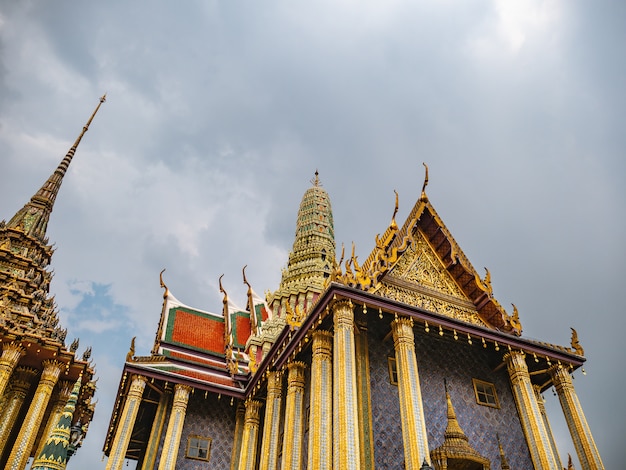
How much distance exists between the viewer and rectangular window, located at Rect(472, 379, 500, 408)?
432 inches

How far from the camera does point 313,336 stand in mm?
10266

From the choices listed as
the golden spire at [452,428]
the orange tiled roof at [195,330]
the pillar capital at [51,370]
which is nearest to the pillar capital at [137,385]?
the orange tiled roof at [195,330]

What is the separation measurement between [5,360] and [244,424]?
7588mm

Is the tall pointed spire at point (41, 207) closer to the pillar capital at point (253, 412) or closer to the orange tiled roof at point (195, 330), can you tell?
the orange tiled roof at point (195, 330)

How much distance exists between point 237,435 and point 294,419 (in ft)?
12.2

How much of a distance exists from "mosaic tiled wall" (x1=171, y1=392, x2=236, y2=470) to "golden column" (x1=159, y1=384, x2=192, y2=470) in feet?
1.67

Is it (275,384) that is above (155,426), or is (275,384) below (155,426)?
above

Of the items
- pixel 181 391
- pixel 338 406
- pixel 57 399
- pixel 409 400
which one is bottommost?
pixel 338 406

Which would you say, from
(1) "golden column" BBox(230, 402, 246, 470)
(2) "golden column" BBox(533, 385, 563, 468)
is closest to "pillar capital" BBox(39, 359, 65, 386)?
(1) "golden column" BBox(230, 402, 246, 470)

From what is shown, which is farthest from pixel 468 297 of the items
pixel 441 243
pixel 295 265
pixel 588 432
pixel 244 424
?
pixel 295 265

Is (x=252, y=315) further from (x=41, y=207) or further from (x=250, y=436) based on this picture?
(x=41, y=207)

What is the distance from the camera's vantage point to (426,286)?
11.7m

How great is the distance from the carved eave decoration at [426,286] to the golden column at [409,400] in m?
1.05

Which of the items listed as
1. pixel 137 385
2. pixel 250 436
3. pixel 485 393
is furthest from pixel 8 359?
pixel 485 393
